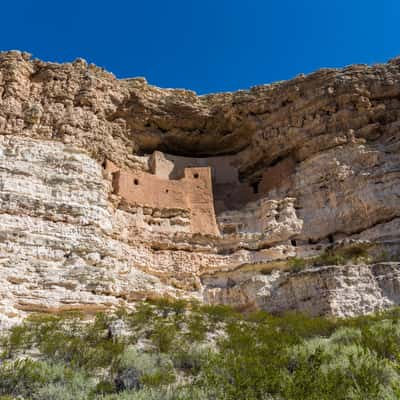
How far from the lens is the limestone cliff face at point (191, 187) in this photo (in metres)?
13.7

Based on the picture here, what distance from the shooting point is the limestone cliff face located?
1371 cm

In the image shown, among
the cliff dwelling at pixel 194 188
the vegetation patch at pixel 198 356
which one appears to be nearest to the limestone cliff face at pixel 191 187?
the cliff dwelling at pixel 194 188

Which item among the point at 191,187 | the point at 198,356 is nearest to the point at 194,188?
the point at 191,187

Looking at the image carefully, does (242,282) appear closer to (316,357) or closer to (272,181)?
(272,181)

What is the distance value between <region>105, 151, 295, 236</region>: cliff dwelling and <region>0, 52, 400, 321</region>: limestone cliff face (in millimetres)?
49

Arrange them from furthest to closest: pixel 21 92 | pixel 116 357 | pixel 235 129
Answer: pixel 235 129, pixel 21 92, pixel 116 357

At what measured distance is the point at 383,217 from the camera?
53.5 feet

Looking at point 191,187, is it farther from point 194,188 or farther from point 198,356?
point 198,356

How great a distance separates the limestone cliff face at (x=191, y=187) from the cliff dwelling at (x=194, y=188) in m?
0.05

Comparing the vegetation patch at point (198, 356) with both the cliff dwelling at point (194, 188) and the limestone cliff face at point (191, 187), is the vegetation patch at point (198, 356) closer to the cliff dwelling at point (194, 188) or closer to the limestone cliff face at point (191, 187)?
the limestone cliff face at point (191, 187)

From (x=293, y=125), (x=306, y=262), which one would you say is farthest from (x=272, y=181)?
(x=306, y=262)

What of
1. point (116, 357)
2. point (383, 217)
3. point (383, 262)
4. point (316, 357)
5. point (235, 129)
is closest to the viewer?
point (316, 357)

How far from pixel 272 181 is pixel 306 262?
17.1 ft

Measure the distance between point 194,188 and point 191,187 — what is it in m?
0.11
